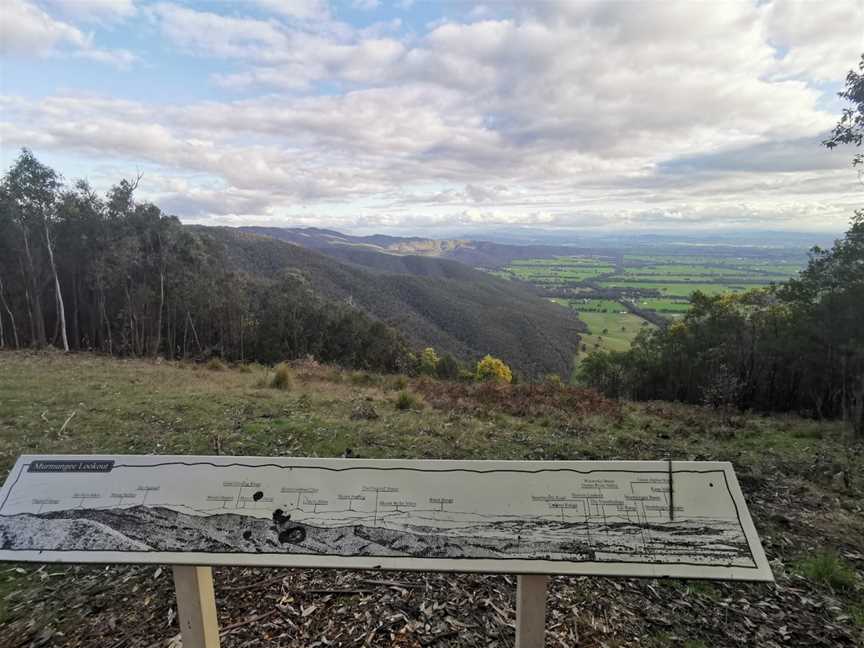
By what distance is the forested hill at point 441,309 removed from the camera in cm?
5981

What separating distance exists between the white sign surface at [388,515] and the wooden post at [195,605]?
0.24m

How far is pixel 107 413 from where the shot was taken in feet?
26.8

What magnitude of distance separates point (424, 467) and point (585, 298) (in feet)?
324

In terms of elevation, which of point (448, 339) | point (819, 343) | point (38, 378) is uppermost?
point (38, 378)

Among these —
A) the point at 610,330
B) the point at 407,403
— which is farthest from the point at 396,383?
the point at 610,330

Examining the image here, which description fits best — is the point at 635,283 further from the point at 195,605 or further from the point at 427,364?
the point at 195,605

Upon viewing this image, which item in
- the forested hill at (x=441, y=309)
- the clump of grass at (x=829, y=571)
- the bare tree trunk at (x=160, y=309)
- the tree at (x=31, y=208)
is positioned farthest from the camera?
the forested hill at (x=441, y=309)

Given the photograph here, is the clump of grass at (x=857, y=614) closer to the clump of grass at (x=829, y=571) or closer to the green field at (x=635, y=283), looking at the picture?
the clump of grass at (x=829, y=571)

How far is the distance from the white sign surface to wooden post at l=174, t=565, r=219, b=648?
0.24 meters

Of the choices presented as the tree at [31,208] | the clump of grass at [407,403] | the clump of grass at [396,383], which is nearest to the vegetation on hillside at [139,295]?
the tree at [31,208]

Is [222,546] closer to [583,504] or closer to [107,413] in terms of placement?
[583,504]

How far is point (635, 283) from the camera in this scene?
104 metres

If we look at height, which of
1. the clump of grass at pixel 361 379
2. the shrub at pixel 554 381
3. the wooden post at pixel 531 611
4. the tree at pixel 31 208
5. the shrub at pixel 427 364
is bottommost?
the shrub at pixel 427 364

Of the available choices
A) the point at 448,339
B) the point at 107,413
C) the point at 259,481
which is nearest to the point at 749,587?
the point at 259,481
